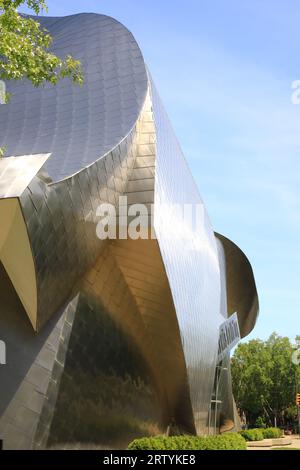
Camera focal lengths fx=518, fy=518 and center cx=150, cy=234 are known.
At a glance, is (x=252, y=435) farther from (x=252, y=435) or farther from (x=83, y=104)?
(x=83, y=104)

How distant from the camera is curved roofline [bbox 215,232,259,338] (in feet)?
114

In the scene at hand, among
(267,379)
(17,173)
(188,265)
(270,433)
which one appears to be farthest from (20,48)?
(267,379)

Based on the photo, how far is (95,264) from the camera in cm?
1316

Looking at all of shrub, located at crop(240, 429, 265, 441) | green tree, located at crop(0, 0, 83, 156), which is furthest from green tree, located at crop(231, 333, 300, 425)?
green tree, located at crop(0, 0, 83, 156)

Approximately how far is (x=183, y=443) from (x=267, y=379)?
142 feet

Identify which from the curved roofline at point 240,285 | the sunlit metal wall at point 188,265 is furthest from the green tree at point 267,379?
the sunlit metal wall at point 188,265

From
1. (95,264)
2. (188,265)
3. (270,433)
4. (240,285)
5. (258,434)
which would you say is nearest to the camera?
(95,264)

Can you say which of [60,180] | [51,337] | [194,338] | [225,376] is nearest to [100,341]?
[51,337]

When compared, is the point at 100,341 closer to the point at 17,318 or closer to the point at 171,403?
the point at 17,318

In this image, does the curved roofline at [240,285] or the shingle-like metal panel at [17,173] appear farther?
the curved roofline at [240,285]

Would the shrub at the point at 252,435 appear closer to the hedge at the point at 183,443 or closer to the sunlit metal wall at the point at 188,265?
the sunlit metal wall at the point at 188,265

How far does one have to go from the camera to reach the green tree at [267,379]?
54344 millimetres

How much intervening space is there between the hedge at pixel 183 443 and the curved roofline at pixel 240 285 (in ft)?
62.0
